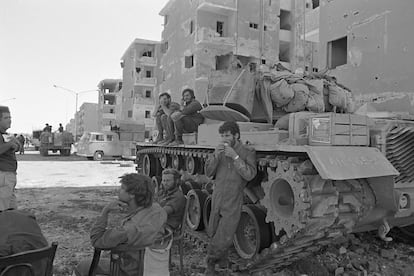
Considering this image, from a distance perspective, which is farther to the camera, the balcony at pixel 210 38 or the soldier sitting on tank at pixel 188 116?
the balcony at pixel 210 38

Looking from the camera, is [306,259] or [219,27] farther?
[219,27]

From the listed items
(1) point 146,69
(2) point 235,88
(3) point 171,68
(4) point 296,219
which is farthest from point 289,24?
(4) point 296,219

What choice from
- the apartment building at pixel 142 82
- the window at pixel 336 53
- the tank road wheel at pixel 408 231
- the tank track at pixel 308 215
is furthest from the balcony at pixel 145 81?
the tank track at pixel 308 215

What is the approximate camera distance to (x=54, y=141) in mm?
27188

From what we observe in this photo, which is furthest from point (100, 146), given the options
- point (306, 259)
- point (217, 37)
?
point (306, 259)

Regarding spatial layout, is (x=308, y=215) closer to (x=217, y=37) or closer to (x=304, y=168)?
(x=304, y=168)

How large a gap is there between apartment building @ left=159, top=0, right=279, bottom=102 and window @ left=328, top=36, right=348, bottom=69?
12270 mm

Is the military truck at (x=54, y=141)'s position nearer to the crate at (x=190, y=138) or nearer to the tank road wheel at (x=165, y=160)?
the tank road wheel at (x=165, y=160)

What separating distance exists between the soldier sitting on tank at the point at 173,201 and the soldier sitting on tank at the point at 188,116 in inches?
103

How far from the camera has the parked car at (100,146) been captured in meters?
24.0

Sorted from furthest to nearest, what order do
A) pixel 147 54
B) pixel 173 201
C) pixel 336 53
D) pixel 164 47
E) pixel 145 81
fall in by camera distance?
Answer: pixel 147 54 → pixel 145 81 → pixel 164 47 → pixel 336 53 → pixel 173 201

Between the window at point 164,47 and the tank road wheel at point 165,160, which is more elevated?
the window at point 164,47

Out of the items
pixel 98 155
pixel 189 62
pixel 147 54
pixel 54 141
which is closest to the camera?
pixel 98 155

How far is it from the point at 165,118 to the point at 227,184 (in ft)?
12.6
